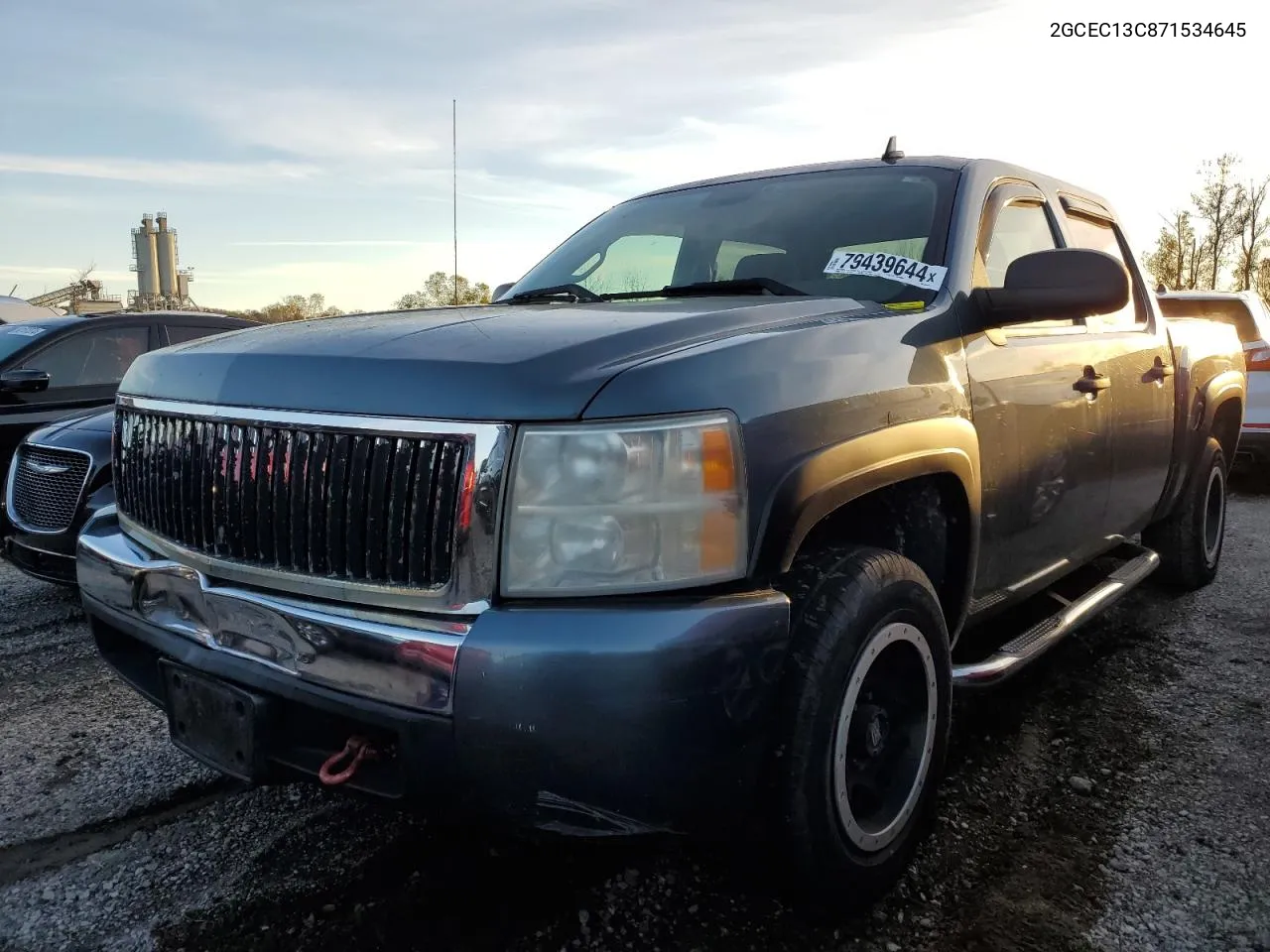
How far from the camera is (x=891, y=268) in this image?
2.77 m

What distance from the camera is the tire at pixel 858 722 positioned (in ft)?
6.36

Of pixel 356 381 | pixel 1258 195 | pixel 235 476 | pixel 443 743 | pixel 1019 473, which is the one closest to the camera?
pixel 443 743

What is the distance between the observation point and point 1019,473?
286 cm

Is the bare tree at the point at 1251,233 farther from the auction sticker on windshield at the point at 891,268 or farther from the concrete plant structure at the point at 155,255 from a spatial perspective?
the concrete plant structure at the point at 155,255

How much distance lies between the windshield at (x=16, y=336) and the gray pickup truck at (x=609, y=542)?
180 inches

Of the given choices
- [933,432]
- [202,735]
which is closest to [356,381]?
[202,735]

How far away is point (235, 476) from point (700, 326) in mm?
1039

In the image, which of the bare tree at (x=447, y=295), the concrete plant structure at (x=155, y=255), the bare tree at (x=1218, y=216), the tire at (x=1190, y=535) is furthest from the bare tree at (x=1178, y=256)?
the concrete plant structure at (x=155, y=255)

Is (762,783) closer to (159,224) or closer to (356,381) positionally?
(356,381)

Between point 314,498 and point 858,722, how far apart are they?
1285 mm

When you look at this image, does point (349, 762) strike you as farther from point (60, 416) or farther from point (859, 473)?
point (60, 416)

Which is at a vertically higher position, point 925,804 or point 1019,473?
point 1019,473

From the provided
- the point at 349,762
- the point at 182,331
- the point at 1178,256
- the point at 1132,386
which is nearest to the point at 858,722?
the point at 349,762

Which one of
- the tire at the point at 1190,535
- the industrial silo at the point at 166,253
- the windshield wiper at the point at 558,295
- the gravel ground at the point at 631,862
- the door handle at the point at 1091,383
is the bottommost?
the gravel ground at the point at 631,862
